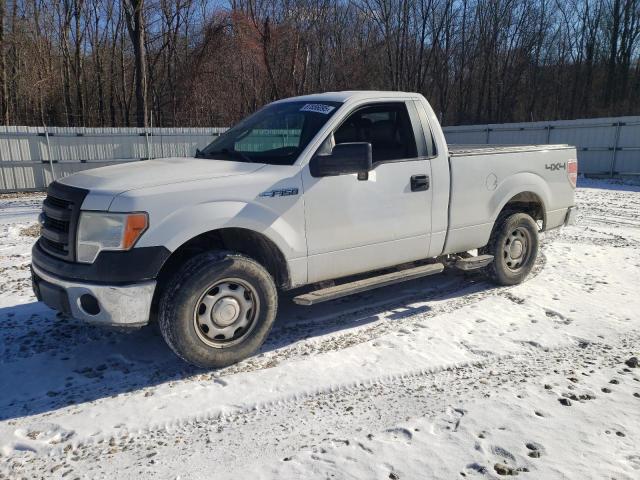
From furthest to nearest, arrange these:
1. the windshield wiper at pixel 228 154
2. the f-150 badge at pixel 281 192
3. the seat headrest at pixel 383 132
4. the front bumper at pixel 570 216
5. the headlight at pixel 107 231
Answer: the front bumper at pixel 570 216, the seat headrest at pixel 383 132, the windshield wiper at pixel 228 154, the f-150 badge at pixel 281 192, the headlight at pixel 107 231

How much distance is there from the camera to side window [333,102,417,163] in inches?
176

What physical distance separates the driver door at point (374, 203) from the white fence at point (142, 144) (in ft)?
42.1

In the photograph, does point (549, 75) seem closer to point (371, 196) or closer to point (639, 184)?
point (639, 184)

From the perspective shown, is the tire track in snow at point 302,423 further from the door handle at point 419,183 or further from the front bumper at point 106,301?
the door handle at point 419,183

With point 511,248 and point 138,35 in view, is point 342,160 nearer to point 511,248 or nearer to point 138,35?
point 511,248

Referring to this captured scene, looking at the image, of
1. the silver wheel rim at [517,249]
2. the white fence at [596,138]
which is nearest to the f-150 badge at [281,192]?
the silver wheel rim at [517,249]

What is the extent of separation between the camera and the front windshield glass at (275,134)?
4078 millimetres

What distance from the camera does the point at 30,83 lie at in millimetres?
23125

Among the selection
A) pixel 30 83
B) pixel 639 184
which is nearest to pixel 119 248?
pixel 639 184

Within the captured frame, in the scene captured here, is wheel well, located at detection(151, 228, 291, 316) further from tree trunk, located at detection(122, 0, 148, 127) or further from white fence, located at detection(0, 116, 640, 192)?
tree trunk, located at detection(122, 0, 148, 127)

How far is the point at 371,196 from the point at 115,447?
2.68 meters

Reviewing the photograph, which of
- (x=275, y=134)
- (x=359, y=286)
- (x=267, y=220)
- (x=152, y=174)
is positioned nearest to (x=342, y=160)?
(x=267, y=220)

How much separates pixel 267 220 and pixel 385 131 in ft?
5.46

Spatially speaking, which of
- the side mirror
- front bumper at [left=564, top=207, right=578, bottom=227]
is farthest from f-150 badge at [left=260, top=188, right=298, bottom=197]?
front bumper at [left=564, top=207, right=578, bottom=227]
